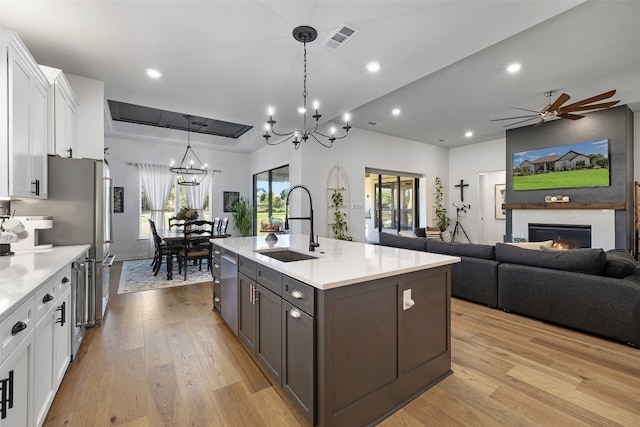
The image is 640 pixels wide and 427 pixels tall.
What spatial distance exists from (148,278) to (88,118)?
2.81 metres

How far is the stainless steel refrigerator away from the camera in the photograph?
279 cm

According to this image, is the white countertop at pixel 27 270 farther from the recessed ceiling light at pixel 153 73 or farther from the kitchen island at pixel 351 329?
the recessed ceiling light at pixel 153 73

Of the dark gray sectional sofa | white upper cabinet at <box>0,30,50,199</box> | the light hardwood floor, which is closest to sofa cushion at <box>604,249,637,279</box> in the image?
the dark gray sectional sofa

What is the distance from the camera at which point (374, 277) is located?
169 centimetres

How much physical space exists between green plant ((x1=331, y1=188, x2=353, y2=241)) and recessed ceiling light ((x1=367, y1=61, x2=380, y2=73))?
319 cm

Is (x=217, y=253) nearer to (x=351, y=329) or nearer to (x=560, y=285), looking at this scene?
(x=351, y=329)

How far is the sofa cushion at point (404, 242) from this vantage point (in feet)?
13.7

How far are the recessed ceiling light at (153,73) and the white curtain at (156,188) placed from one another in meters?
3.94

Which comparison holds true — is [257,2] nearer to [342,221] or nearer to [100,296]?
[100,296]

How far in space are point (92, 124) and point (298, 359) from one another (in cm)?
391

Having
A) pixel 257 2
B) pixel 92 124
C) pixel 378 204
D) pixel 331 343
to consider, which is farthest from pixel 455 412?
pixel 378 204

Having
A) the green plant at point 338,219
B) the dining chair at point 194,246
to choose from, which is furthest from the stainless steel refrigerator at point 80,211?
the green plant at point 338,219

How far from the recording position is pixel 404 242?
4.38 metres

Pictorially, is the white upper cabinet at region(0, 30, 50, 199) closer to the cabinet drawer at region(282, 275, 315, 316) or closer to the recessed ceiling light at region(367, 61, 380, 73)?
the cabinet drawer at region(282, 275, 315, 316)
